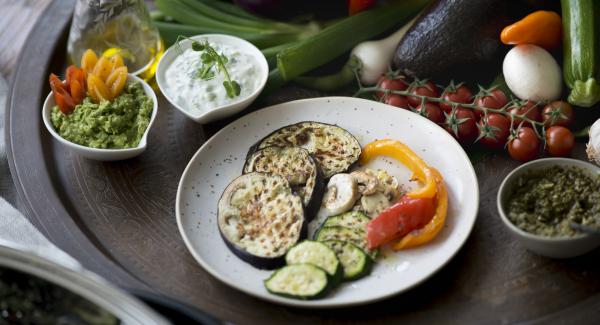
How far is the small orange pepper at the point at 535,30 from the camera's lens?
316 centimetres

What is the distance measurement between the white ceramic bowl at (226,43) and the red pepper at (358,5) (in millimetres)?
574

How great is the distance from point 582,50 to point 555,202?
895mm

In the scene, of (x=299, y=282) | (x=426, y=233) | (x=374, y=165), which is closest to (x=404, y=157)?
(x=374, y=165)

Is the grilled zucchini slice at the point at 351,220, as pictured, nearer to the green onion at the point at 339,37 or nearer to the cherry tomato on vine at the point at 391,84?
the cherry tomato on vine at the point at 391,84

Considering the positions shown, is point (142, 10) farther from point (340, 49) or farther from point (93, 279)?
point (93, 279)

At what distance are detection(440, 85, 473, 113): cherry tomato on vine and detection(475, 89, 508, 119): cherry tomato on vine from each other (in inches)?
2.8

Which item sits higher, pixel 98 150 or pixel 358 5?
pixel 358 5

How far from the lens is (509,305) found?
249cm

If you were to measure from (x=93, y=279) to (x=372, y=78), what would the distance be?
184cm

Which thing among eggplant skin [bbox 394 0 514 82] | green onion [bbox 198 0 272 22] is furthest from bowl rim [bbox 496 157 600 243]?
green onion [bbox 198 0 272 22]

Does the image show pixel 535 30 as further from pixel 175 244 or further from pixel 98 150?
pixel 98 150

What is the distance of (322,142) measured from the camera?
3.09 meters

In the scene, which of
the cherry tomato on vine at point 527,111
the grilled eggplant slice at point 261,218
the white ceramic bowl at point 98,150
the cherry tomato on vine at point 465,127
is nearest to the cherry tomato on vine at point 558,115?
the cherry tomato on vine at point 527,111

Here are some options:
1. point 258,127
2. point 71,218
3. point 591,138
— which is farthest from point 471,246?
point 71,218
